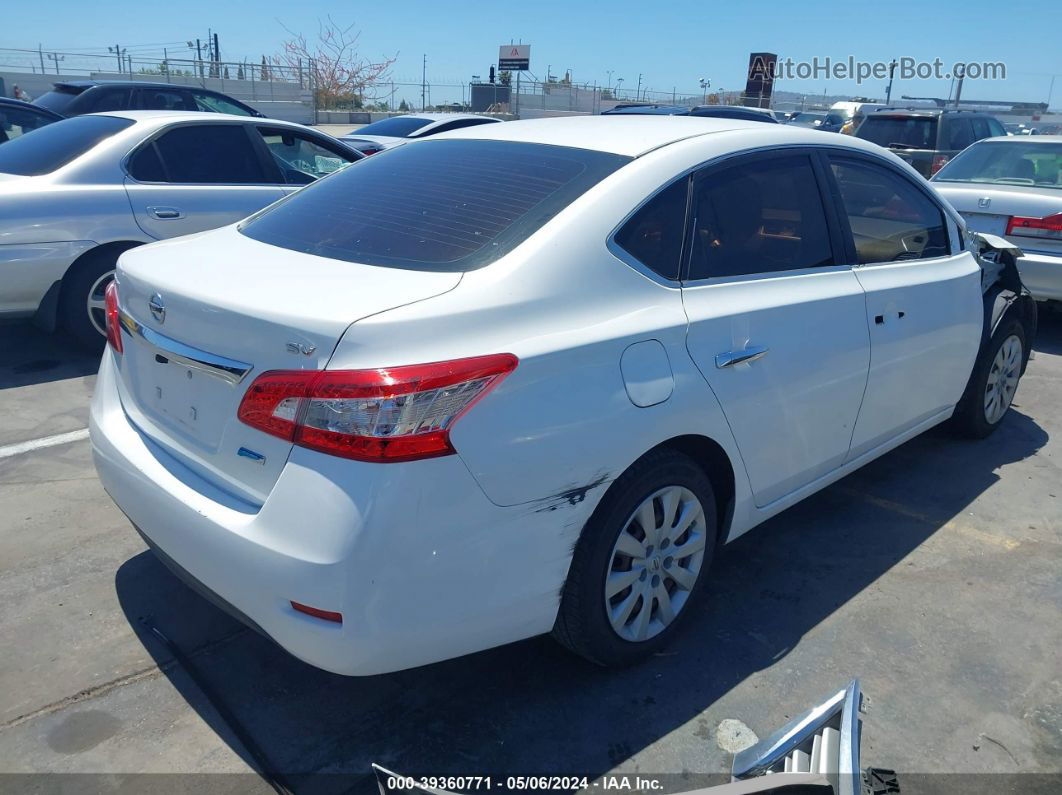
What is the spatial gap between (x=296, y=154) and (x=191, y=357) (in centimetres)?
497

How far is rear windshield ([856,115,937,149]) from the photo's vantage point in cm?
1275

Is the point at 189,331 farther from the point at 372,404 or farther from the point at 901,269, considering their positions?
the point at 901,269

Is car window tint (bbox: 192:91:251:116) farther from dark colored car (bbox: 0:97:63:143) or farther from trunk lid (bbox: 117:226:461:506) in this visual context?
trunk lid (bbox: 117:226:461:506)

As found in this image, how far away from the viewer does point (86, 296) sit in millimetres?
5656

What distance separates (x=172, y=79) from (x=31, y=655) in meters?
36.0

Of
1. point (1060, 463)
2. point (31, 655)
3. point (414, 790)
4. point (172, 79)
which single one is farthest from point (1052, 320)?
point (172, 79)

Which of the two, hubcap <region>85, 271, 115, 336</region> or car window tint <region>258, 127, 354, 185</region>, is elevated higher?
car window tint <region>258, 127, 354, 185</region>

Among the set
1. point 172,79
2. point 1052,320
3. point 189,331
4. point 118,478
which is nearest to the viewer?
point 189,331

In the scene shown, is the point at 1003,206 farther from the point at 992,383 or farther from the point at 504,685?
the point at 504,685

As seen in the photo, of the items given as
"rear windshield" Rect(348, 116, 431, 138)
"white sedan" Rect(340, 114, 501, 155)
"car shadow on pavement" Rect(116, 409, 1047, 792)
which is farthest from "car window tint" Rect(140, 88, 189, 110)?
"car shadow on pavement" Rect(116, 409, 1047, 792)

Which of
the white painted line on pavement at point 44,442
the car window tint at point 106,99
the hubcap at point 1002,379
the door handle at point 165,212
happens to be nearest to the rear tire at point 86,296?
the door handle at point 165,212

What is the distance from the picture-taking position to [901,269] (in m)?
3.84

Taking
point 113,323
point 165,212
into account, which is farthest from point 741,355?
point 165,212

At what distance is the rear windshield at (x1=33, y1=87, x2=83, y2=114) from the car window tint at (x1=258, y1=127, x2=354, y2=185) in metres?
5.59
